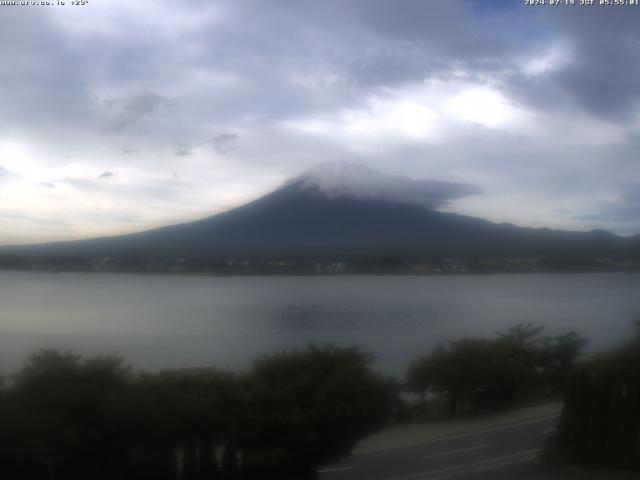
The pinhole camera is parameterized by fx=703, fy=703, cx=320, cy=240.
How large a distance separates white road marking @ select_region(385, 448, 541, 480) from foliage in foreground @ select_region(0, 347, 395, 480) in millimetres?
1067

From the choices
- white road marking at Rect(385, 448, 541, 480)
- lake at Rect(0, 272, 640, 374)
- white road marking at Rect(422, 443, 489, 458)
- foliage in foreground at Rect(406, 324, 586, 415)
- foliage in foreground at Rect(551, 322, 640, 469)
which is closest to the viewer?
white road marking at Rect(385, 448, 541, 480)

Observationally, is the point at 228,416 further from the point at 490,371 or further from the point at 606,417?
the point at 490,371

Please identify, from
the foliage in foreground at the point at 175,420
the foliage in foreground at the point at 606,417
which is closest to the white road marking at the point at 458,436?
the foliage in foreground at the point at 175,420

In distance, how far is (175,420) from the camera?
9.20 meters

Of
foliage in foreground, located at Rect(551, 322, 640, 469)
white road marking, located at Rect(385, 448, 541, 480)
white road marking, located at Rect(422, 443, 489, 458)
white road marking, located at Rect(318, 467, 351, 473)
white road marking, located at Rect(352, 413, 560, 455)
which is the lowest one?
white road marking, located at Rect(352, 413, 560, 455)

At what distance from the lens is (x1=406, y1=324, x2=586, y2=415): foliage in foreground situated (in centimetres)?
1919

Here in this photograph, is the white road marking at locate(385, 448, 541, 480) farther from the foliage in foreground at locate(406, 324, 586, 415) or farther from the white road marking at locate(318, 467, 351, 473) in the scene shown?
the foliage in foreground at locate(406, 324, 586, 415)

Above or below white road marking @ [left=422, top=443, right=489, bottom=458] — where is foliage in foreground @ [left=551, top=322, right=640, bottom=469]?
above

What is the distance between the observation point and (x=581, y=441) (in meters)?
11.1

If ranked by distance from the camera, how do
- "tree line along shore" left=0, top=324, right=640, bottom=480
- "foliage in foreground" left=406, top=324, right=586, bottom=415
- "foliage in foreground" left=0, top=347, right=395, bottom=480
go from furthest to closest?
"foliage in foreground" left=406, top=324, right=586, bottom=415
"tree line along shore" left=0, top=324, right=640, bottom=480
"foliage in foreground" left=0, top=347, right=395, bottom=480

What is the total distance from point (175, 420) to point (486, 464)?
4944 millimetres

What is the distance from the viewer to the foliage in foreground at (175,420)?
8.29m

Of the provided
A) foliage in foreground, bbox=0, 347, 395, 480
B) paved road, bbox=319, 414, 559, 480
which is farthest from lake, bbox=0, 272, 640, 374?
foliage in foreground, bbox=0, 347, 395, 480

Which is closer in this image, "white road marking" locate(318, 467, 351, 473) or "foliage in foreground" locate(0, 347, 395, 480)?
"foliage in foreground" locate(0, 347, 395, 480)
